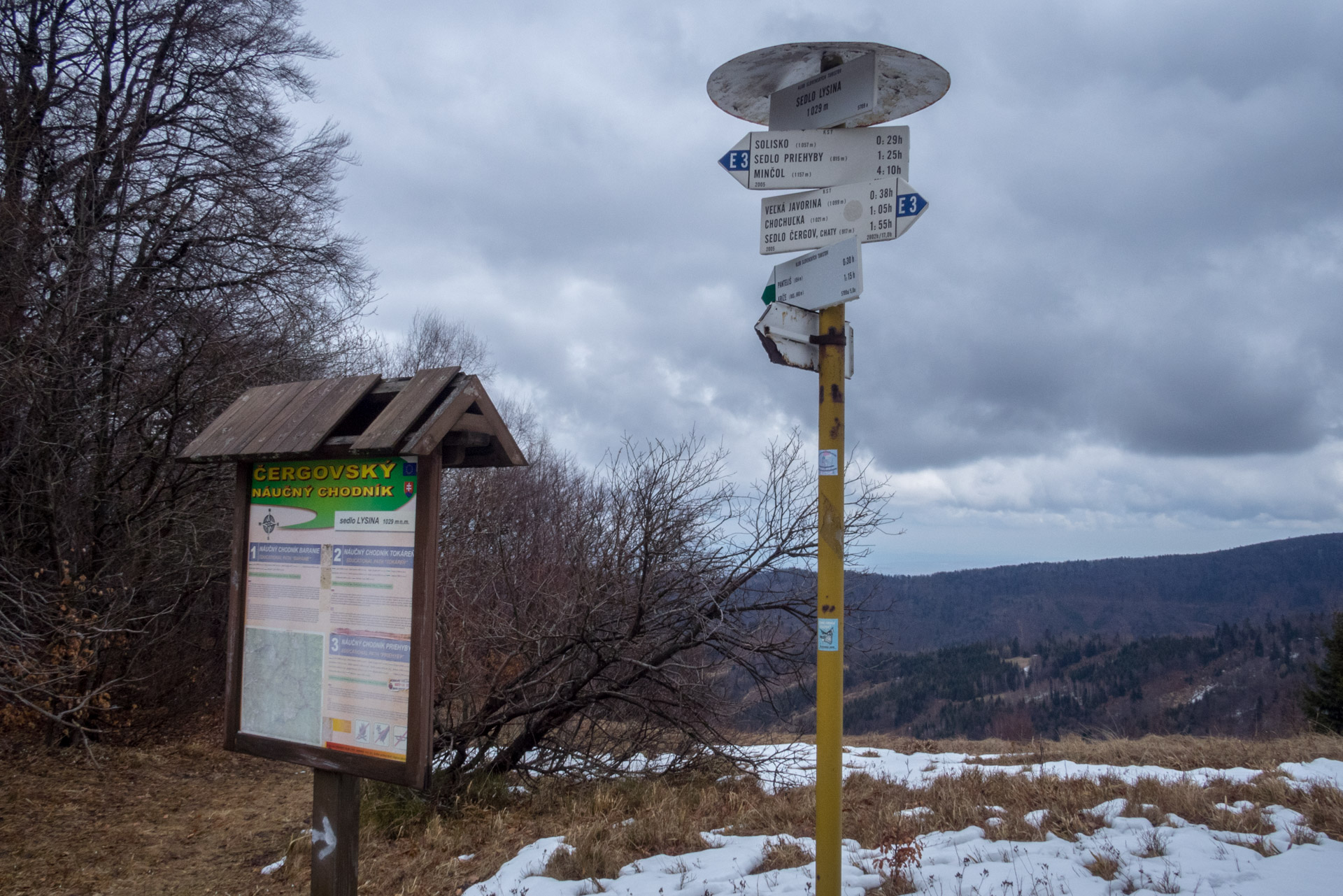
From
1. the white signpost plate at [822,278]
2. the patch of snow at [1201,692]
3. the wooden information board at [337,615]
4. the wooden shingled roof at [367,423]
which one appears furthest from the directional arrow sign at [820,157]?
the patch of snow at [1201,692]

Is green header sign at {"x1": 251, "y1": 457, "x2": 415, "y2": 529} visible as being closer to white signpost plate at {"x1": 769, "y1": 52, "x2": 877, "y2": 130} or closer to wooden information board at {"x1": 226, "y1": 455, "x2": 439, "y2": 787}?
wooden information board at {"x1": 226, "y1": 455, "x2": 439, "y2": 787}

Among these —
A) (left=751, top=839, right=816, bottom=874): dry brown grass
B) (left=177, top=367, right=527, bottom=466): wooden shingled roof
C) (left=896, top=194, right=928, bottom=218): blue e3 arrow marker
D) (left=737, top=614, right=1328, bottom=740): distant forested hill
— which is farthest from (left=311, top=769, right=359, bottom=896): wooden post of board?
(left=737, top=614, right=1328, bottom=740): distant forested hill

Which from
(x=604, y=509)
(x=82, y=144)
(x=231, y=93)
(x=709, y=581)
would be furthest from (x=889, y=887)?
(x=231, y=93)

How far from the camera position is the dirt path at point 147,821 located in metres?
5.62

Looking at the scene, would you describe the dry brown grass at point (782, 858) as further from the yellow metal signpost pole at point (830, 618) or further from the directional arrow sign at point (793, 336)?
the directional arrow sign at point (793, 336)

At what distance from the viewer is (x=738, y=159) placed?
3109 mm

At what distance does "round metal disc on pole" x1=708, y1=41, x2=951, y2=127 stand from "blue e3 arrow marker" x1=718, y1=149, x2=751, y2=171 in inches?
12.7

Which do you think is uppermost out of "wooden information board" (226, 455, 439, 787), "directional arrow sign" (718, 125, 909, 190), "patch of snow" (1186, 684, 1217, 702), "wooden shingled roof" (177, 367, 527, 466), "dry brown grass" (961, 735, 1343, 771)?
"directional arrow sign" (718, 125, 909, 190)

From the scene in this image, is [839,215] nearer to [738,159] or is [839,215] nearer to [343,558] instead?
[738,159]

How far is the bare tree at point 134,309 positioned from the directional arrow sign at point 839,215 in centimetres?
705

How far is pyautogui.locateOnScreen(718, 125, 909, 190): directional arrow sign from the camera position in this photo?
2.96 metres

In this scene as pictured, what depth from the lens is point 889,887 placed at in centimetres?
388

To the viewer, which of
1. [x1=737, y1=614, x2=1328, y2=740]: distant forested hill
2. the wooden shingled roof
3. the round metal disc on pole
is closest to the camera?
the round metal disc on pole

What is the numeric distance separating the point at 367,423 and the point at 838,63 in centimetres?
264
